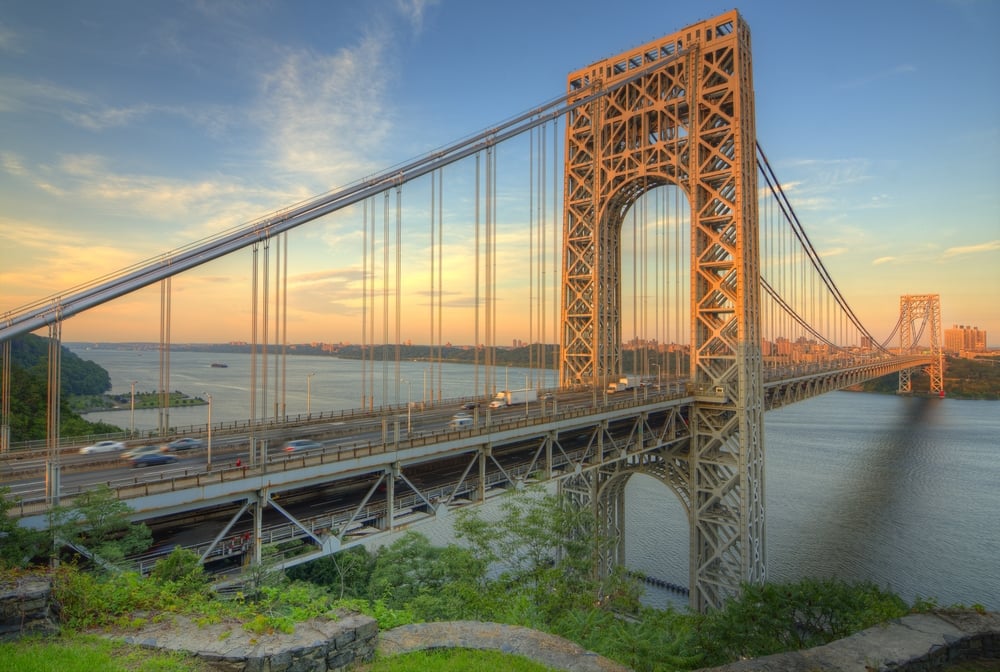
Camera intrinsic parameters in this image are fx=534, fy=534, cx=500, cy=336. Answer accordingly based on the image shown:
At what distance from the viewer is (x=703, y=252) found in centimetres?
2591

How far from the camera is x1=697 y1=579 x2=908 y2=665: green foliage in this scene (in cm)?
1048

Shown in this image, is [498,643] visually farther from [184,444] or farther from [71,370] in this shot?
[71,370]

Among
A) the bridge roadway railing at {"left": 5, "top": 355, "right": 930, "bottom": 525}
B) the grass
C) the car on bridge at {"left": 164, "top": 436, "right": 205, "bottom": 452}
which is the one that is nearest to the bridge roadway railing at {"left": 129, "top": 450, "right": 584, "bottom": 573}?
the bridge roadway railing at {"left": 5, "top": 355, "right": 930, "bottom": 525}

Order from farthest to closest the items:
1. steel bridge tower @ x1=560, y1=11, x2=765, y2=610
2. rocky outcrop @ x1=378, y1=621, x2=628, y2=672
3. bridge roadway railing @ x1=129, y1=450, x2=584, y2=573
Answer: steel bridge tower @ x1=560, y1=11, x2=765, y2=610 < bridge roadway railing @ x1=129, y1=450, x2=584, y2=573 < rocky outcrop @ x1=378, y1=621, x2=628, y2=672

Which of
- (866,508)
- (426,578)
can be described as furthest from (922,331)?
(426,578)

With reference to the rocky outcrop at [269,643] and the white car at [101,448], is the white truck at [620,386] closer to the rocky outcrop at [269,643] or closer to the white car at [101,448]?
the white car at [101,448]

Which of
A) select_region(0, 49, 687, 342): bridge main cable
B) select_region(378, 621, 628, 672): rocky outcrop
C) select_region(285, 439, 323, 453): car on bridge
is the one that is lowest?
select_region(378, 621, 628, 672): rocky outcrop

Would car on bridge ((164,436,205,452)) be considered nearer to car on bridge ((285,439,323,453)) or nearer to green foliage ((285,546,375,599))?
car on bridge ((285,439,323,453))

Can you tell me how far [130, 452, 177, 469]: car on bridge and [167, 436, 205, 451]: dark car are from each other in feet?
5.87

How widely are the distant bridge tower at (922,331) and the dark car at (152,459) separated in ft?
414

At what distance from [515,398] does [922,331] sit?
133 meters

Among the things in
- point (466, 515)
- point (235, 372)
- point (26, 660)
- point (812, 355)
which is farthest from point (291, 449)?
point (235, 372)

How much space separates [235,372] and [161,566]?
155706 millimetres

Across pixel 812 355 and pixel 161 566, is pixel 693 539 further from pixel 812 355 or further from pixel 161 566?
pixel 812 355
